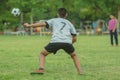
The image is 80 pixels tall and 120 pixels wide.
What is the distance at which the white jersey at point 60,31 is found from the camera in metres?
10.8

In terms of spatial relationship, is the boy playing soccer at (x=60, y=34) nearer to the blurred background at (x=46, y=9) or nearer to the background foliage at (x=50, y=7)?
the blurred background at (x=46, y=9)

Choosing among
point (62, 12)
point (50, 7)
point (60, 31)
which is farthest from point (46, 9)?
point (60, 31)

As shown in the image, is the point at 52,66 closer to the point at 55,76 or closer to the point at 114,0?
the point at 55,76

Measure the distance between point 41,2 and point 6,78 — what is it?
5467 cm

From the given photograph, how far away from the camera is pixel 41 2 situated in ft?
211

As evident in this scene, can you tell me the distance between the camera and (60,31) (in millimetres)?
10836

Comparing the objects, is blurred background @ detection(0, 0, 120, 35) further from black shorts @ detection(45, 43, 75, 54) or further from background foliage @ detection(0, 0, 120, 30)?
black shorts @ detection(45, 43, 75, 54)

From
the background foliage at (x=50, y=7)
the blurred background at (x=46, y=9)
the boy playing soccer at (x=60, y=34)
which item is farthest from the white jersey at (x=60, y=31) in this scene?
the background foliage at (x=50, y=7)

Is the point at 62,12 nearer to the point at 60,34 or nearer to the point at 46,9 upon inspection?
the point at 60,34

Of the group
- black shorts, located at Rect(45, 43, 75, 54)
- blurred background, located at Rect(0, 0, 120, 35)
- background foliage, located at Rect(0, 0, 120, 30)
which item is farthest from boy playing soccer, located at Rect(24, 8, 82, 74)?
background foliage, located at Rect(0, 0, 120, 30)

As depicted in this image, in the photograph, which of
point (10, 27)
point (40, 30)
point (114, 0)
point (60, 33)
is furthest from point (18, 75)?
point (10, 27)

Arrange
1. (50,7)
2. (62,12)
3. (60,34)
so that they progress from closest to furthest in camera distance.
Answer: (60,34) < (62,12) < (50,7)

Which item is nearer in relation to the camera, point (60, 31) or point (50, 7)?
point (60, 31)

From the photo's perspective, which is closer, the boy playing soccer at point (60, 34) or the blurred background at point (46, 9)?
the boy playing soccer at point (60, 34)
